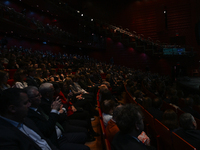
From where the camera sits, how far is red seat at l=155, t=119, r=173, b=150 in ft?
5.67

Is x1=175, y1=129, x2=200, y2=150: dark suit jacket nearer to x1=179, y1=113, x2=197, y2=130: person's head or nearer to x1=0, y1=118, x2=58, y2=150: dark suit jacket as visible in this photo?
x1=179, y1=113, x2=197, y2=130: person's head

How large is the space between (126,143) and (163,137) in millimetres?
1005

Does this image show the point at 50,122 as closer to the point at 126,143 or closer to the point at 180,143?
the point at 126,143

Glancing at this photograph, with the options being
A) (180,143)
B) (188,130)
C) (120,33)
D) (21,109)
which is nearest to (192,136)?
(188,130)

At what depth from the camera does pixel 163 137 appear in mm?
1889

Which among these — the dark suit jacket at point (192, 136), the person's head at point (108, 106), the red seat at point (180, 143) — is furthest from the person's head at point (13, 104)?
the dark suit jacket at point (192, 136)

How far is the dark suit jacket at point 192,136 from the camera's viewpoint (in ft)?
5.12

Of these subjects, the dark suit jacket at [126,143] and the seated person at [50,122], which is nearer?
the dark suit jacket at [126,143]

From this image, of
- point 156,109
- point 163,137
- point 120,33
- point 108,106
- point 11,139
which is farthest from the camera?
point 120,33

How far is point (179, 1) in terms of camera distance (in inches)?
555

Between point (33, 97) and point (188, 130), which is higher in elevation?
point (33, 97)

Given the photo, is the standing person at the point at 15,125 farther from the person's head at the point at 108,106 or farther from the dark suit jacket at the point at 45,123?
the person's head at the point at 108,106

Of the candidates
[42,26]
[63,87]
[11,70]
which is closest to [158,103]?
[63,87]

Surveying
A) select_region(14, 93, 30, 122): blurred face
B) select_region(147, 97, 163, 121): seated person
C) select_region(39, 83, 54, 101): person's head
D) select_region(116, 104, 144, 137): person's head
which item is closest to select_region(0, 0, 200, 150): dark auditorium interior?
select_region(147, 97, 163, 121): seated person
